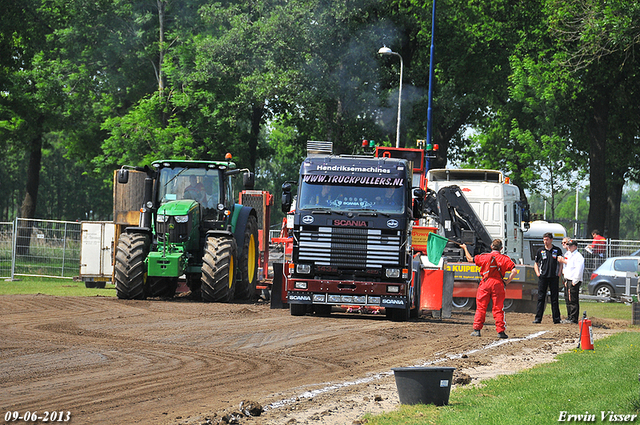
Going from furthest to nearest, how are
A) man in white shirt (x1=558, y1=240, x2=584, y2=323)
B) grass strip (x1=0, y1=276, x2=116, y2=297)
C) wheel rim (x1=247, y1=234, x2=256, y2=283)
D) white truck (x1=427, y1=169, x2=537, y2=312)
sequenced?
grass strip (x1=0, y1=276, x2=116, y2=297), white truck (x1=427, y1=169, x2=537, y2=312), wheel rim (x1=247, y1=234, x2=256, y2=283), man in white shirt (x1=558, y1=240, x2=584, y2=323)

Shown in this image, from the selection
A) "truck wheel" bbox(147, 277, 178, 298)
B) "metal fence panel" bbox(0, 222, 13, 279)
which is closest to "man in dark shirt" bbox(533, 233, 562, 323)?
"truck wheel" bbox(147, 277, 178, 298)

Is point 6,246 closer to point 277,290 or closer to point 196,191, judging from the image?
point 196,191

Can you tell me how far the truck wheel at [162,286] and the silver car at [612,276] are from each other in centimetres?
1559

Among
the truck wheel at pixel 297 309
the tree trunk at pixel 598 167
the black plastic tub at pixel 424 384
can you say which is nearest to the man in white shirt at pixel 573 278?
the truck wheel at pixel 297 309

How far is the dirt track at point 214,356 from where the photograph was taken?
848 centimetres

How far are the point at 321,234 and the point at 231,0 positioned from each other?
30306mm

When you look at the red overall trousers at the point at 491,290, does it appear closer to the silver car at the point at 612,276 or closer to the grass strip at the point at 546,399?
the grass strip at the point at 546,399

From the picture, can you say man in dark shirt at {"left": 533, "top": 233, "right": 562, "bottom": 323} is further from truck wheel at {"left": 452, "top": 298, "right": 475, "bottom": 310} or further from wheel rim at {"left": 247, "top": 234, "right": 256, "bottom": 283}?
wheel rim at {"left": 247, "top": 234, "right": 256, "bottom": 283}

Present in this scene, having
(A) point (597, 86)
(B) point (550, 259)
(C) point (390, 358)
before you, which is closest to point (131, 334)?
(C) point (390, 358)

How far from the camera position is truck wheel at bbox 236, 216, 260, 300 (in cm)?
2222

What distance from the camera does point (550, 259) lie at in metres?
20.5

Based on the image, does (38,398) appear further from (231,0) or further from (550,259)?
(231,0)

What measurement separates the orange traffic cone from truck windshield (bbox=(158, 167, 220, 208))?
33.5 feet

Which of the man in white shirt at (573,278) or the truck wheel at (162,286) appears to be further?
the truck wheel at (162,286)
